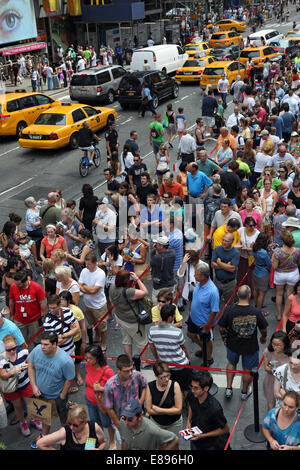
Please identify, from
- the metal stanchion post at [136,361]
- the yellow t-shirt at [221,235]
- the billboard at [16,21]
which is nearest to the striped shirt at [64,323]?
the metal stanchion post at [136,361]

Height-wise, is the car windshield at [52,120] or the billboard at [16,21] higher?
the billboard at [16,21]

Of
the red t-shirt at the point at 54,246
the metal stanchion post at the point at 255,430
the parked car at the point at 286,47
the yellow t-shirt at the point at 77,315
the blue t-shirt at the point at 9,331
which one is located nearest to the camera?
the metal stanchion post at the point at 255,430

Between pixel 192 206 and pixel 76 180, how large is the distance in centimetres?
716

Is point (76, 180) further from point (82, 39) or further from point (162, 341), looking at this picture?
point (82, 39)

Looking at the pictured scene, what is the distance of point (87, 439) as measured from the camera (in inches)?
225

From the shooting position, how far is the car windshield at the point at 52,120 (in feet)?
66.7

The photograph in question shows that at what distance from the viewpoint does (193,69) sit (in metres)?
30.2

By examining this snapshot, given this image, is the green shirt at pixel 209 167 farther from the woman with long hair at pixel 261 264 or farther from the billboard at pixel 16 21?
the billboard at pixel 16 21

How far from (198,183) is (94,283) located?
4020 millimetres

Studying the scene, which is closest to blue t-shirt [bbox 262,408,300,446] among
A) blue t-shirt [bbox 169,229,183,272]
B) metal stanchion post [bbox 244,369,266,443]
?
metal stanchion post [bbox 244,369,266,443]

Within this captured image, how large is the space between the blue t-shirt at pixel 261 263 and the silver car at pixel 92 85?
62.0ft

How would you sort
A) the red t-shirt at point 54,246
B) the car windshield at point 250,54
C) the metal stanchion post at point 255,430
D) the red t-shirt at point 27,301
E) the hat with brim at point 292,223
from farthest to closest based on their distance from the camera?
the car windshield at point 250,54, the red t-shirt at point 54,246, the hat with brim at point 292,223, the red t-shirt at point 27,301, the metal stanchion post at point 255,430

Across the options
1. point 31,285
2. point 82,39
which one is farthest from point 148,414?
point 82,39

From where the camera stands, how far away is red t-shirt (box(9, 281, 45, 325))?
8.28m
